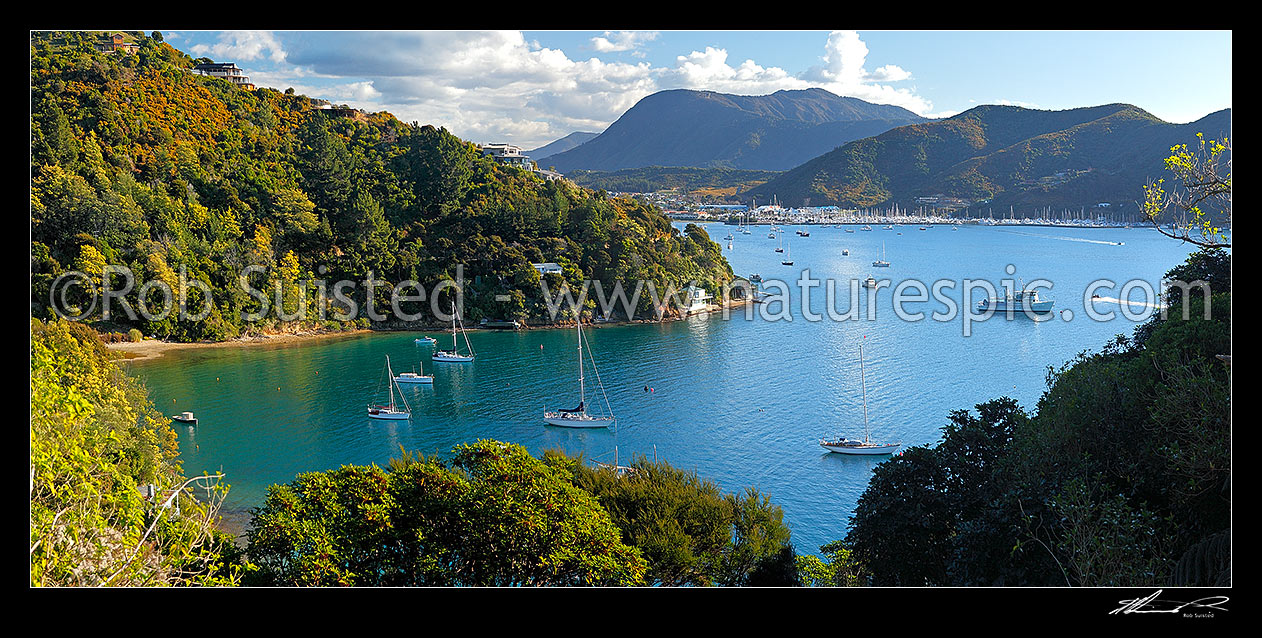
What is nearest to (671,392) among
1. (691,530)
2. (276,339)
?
(691,530)

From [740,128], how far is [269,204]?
51.7 meters

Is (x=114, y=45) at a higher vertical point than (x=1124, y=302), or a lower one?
higher

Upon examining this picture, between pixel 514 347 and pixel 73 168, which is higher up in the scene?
pixel 73 168

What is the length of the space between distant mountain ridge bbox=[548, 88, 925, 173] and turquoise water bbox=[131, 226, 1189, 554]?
127 feet

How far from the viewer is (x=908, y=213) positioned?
68812 millimetres

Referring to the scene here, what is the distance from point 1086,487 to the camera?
4816 millimetres

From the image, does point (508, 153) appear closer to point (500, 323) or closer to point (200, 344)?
point (500, 323)

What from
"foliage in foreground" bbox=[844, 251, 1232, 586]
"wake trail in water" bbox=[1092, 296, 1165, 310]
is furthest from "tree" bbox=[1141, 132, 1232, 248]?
"wake trail in water" bbox=[1092, 296, 1165, 310]

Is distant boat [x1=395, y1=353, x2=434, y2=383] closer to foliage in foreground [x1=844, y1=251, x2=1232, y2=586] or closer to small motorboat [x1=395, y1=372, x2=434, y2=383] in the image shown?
small motorboat [x1=395, y1=372, x2=434, y2=383]

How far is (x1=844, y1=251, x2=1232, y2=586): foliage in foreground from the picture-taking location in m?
4.30
